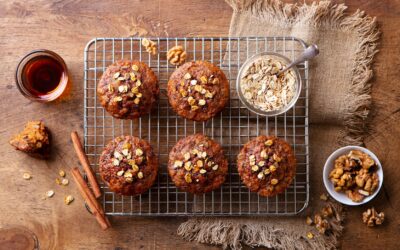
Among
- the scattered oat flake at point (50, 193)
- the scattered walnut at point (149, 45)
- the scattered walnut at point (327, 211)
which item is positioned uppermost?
the scattered walnut at point (149, 45)

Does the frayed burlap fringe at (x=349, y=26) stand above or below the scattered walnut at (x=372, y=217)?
above

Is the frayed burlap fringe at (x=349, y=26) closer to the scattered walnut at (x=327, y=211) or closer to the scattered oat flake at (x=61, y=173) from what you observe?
the scattered walnut at (x=327, y=211)

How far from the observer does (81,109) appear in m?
3.21

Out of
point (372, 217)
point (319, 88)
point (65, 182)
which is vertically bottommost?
point (372, 217)

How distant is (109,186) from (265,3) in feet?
5.12

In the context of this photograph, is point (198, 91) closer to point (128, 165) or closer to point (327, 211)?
point (128, 165)

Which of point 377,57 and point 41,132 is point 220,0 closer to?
point 377,57

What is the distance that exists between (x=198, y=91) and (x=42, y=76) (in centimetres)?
105

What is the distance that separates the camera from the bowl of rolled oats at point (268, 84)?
9.62 ft

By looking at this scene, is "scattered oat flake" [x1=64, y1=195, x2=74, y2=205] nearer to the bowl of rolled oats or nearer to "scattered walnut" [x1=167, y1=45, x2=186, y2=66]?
"scattered walnut" [x1=167, y1=45, x2=186, y2=66]

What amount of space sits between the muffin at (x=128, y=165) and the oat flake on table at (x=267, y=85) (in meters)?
0.72

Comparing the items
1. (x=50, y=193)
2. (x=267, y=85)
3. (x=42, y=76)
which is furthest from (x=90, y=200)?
(x=267, y=85)

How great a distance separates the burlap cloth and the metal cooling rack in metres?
0.08

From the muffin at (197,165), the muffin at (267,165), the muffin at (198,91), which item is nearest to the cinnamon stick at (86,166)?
the muffin at (197,165)
